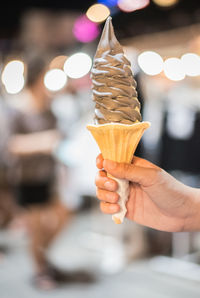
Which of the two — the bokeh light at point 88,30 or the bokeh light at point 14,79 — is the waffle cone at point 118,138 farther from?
the bokeh light at point 14,79

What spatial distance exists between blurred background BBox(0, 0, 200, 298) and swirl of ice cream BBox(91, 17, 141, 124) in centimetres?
73

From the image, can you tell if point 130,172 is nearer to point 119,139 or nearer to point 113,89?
point 119,139

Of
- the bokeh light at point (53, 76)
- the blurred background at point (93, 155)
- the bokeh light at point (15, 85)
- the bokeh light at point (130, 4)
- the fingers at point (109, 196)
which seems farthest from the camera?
the bokeh light at point (15, 85)

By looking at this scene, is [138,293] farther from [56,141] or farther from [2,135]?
[2,135]

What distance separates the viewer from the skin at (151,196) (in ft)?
3.54

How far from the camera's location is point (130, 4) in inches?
61.5

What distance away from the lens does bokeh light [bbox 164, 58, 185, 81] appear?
236cm

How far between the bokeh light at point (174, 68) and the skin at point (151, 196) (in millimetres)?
1320

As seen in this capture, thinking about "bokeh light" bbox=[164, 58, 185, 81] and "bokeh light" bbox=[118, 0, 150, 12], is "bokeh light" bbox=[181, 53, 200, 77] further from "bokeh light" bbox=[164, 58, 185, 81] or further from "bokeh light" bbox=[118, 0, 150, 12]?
"bokeh light" bbox=[118, 0, 150, 12]

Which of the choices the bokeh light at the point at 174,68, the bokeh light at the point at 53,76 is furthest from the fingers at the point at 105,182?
the bokeh light at the point at 53,76

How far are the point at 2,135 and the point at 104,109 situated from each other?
2263mm

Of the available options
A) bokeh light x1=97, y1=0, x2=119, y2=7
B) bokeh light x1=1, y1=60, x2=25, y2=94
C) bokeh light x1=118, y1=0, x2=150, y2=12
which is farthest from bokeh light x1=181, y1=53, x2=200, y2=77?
bokeh light x1=1, y1=60, x2=25, y2=94

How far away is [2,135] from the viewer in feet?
10.4

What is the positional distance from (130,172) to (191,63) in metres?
1.62
